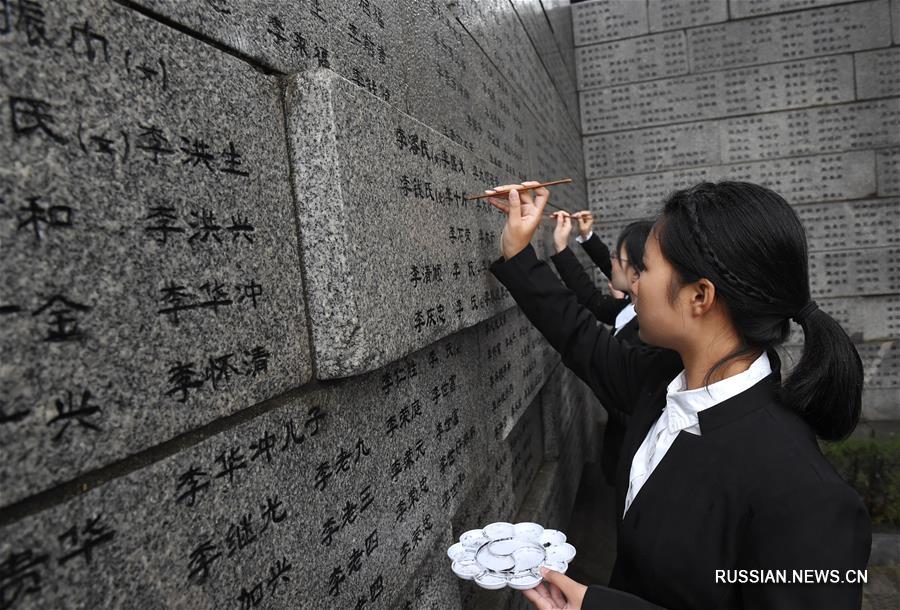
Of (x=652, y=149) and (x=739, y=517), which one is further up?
(x=652, y=149)

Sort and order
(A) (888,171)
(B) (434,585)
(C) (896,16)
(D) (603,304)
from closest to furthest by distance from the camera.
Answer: (B) (434,585) < (D) (603,304) < (C) (896,16) < (A) (888,171)

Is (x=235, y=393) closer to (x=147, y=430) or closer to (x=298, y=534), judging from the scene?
(x=147, y=430)

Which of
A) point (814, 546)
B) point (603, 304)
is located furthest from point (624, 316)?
point (814, 546)

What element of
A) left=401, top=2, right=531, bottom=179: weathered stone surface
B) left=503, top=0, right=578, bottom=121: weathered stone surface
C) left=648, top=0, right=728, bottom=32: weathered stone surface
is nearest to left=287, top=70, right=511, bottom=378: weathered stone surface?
left=401, top=2, right=531, bottom=179: weathered stone surface

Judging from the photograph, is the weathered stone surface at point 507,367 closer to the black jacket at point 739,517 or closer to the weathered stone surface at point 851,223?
the black jacket at point 739,517

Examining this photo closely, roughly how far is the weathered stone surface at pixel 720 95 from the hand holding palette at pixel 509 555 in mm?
6787

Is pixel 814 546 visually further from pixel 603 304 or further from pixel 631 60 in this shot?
pixel 631 60

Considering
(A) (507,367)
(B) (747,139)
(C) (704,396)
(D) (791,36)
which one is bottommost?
(A) (507,367)

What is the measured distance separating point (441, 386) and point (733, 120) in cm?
677

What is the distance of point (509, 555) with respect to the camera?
174 cm

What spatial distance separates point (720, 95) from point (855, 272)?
2.71 metres

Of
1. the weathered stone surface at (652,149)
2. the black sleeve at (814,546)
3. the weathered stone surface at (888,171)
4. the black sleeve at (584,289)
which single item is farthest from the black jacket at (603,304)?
the weathered stone surface at (888,171)

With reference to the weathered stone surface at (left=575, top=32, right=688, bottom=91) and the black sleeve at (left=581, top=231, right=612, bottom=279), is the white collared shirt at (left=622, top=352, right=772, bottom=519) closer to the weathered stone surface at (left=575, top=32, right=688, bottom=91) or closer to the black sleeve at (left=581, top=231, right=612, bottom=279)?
the black sleeve at (left=581, top=231, right=612, bottom=279)

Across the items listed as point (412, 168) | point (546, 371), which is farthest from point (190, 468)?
point (546, 371)
